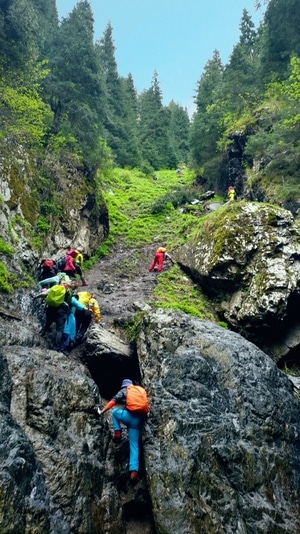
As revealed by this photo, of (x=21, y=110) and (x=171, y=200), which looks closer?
(x=21, y=110)

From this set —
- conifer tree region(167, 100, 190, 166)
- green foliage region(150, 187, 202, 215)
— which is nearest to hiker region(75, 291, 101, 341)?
green foliage region(150, 187, 202, 215)

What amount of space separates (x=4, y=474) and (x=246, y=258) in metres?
12.0

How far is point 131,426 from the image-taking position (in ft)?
29.4

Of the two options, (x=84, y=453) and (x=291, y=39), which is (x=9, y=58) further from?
(x=291, y=39)

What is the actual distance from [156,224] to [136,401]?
19.0 m

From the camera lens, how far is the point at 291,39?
89.9 ft

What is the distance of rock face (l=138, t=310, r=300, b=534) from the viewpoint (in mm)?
7840

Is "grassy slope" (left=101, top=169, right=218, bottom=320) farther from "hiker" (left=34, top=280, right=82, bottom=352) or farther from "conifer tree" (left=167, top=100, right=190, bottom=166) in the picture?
"conifer tree" (left=167, top=100, right=190, bottom=166)

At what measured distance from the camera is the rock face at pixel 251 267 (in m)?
14.0

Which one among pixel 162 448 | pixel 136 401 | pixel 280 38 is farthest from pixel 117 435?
pixel 280 38

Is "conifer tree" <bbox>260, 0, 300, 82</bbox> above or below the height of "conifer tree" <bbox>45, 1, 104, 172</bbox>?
above

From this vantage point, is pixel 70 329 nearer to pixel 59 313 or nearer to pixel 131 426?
pixel 59 313

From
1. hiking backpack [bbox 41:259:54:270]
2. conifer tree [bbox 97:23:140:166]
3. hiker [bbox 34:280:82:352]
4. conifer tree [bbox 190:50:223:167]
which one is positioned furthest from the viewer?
conifer tree [bbox 97:23:140:166]

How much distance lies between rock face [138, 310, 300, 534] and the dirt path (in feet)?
9.56
